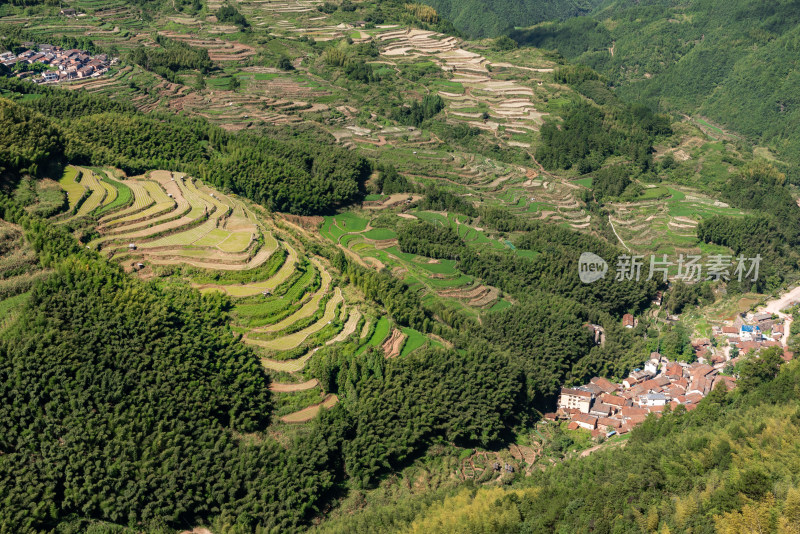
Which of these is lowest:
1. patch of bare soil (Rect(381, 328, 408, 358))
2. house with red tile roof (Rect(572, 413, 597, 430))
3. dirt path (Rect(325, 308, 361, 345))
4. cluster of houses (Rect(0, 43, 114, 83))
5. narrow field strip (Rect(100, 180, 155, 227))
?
house with red tile roof (Rect(572, 413, 597, 430))

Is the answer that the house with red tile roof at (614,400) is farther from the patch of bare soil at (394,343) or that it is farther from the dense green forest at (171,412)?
the patch of bare soil at (394,343)

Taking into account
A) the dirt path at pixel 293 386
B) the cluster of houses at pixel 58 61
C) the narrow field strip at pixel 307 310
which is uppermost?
the cluster of houses at pixel 58 61

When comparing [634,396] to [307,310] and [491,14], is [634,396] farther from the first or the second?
[491,14]

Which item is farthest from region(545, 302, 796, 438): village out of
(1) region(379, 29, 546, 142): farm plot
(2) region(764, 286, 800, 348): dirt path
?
(1) region(379, 29, 546, 142): farm plot

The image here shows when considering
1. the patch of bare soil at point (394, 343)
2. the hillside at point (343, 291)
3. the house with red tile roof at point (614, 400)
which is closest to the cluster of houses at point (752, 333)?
the hillside at point (343, 291)

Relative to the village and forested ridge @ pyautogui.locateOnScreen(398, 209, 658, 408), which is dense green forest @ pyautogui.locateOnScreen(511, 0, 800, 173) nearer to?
the village

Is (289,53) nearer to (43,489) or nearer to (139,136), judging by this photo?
(139,136)

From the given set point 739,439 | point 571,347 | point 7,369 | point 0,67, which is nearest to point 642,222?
point 571,347
